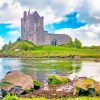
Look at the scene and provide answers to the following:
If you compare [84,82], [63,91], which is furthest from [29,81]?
[84,82]

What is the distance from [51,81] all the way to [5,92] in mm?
8878

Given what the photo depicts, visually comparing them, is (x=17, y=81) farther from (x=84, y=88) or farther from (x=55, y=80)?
(x=55, y=80)

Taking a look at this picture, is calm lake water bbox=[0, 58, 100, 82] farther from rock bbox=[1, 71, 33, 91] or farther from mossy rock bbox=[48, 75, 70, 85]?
rock bbox=[1, 71, 33, 91]

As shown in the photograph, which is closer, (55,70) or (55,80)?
(55,80)

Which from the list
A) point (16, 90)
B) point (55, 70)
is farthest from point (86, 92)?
point (55, 70)

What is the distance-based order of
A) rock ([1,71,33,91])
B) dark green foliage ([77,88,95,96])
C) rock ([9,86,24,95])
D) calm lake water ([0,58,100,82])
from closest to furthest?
dark green foliage ([77,88,95,96]) < rock ([9,86,24,95]) < rock ([1,71,33,91]) < calm lake water ([0,58,100,82])

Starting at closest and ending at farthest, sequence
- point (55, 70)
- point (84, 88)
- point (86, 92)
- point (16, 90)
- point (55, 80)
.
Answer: point (84, 88), point (86, 92), point (16, 90), point (55, 80), point (55, 70)

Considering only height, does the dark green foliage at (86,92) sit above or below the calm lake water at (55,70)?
below

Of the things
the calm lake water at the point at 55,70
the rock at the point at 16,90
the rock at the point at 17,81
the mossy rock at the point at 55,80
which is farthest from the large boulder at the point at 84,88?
the calm lake water at the point at 55,70

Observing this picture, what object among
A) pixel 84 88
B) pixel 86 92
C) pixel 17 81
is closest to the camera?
pixel 84 88

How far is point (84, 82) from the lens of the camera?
105ft

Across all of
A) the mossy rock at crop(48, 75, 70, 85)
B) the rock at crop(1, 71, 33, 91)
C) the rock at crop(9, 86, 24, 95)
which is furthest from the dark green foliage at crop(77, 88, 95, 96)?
the mossy rock at crop(48, 75, 70, 85)

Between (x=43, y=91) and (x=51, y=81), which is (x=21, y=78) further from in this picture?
(x=51, y=81)

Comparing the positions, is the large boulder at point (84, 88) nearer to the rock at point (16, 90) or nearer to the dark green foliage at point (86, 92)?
the dark green foliage at point (86, 92)
